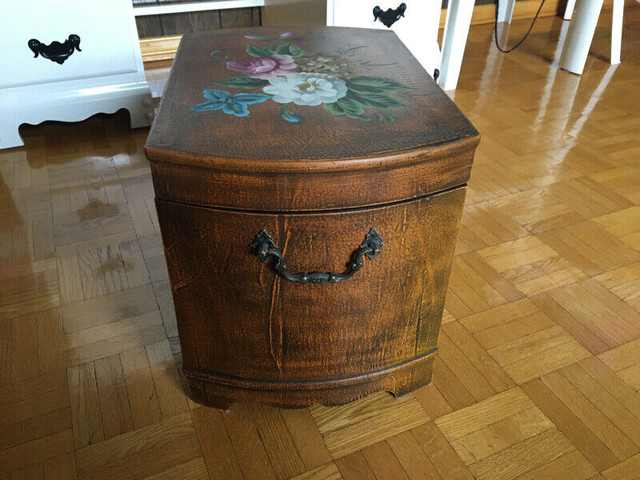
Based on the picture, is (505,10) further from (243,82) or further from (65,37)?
(243,82)

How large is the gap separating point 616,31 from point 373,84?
1719 millimetres

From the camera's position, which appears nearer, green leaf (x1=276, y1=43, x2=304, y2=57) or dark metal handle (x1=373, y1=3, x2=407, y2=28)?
green leaf (x1=276, y1=43, x2=304, y2=57)

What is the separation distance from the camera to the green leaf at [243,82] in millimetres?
706

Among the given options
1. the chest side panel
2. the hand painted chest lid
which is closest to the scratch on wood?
the chest side panel

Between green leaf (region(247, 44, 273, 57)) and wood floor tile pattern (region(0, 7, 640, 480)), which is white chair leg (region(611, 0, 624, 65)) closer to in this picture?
wood floor tile pattern (region(0, 7, 640, 480))

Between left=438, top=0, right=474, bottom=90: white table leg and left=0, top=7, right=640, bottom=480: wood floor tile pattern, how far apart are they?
16.6 inches

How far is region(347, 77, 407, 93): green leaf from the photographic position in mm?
702

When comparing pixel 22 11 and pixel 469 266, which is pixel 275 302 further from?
pixel 22 11

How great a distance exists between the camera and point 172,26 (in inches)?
76.2

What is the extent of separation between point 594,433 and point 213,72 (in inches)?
28.4

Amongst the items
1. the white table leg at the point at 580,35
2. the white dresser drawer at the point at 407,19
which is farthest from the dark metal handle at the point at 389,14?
the white table leg at the point at 580,35

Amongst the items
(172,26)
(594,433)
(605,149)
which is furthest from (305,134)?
(172,26)

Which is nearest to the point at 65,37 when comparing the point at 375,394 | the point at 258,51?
the point at 258,51

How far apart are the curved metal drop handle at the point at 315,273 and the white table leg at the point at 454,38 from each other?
1308 mm
